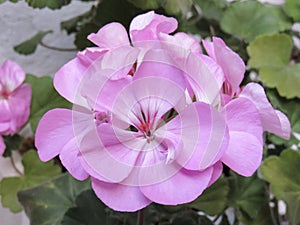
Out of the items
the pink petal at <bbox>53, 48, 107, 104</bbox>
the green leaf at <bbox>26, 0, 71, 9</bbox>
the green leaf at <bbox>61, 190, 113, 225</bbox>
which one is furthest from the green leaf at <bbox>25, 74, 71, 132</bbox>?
the pink petal at <bbox>53, 48, 107, 104</bbox>

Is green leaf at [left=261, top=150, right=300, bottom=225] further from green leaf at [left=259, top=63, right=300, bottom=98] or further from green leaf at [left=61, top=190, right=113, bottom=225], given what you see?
green leaf at [left=61, top=190, right=113, bottom=225]

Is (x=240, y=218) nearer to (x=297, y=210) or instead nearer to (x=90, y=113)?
(x=297, y=210)

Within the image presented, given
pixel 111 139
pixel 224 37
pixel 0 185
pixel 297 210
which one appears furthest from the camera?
pixel 224 37

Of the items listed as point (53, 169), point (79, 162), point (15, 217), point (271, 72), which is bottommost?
point (15, 217)

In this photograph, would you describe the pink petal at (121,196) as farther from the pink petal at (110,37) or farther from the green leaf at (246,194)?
the green leaf at (246,194)

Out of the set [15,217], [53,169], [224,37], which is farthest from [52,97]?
[224,37]

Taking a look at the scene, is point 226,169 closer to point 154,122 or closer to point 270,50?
point 270,50

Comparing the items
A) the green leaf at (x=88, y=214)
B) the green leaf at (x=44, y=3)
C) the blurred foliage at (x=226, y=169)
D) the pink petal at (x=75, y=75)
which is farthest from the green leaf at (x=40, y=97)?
the pink petal at (x=75, y=75)
